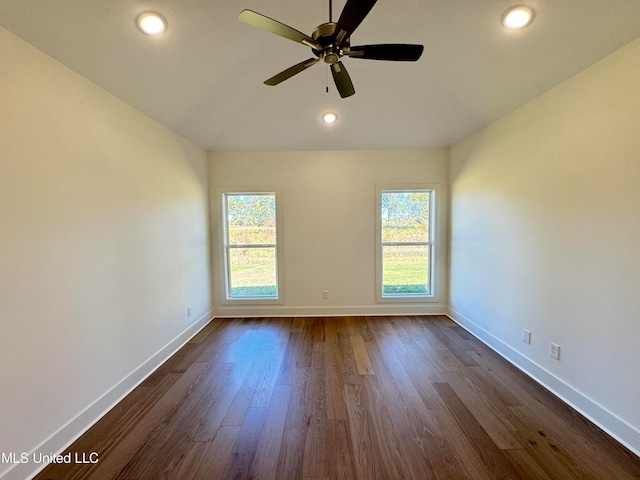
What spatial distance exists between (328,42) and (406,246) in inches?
122

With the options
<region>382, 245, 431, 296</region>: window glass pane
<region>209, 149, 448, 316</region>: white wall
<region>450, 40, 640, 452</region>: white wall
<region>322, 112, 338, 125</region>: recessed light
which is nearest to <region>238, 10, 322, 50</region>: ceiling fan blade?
<region>322, 112, 338, 125</region>: recessed light

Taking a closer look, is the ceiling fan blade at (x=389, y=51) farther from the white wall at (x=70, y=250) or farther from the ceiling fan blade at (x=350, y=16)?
the white wall at (x=70, y=250)

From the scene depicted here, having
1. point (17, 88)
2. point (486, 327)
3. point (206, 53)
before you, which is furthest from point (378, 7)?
point (486, 327)

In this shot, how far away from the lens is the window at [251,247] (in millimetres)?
3928

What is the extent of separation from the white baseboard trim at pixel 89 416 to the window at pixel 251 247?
50.5 inches

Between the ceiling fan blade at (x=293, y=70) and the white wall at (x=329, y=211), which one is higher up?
the ceiling fan blade at (x=293, y=70)

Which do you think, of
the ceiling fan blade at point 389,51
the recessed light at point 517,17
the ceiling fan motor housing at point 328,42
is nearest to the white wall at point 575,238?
the recessed light at point 517,17

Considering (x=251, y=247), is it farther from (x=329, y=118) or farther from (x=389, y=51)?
(x=389, y=51)

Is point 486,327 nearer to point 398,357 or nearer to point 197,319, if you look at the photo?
point 398,357

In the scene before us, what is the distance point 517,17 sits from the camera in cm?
168

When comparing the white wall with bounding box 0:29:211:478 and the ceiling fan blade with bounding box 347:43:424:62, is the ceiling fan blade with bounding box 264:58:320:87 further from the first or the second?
the white wall with bounding box 0:29:211:478

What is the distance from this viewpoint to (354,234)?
3.88 m

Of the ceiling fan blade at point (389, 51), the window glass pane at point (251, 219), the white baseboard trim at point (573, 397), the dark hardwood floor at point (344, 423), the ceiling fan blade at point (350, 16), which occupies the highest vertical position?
the ceiling fan blade at point (389, 51)

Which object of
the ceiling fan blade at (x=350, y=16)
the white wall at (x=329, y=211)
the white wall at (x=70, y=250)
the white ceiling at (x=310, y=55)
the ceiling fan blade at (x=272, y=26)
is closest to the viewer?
the ceiling fan blade at (x=350, y=16)
